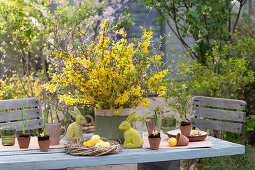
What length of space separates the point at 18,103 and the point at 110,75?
1.10 m

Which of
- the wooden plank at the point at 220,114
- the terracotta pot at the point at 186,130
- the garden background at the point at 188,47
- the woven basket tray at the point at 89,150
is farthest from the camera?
the garden background at the point at 188,47

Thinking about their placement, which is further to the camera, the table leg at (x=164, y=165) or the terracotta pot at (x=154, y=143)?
the table leg at (x=164, y=165)

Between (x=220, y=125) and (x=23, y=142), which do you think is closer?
(x=23, y=142)

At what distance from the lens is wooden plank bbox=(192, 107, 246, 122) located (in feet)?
9.11

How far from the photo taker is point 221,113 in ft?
9.56

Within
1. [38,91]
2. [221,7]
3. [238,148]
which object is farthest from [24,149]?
[221,7]

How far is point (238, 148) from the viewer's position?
2.07m

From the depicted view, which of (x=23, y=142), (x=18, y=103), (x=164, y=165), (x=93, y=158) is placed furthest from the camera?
(x=18, y=103)

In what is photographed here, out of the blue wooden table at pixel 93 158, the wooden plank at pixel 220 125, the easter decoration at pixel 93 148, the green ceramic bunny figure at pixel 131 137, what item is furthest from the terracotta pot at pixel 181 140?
the wooden plank at pixel 220 125

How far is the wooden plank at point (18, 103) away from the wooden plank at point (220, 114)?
1254 mm

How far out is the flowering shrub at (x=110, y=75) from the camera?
205cm

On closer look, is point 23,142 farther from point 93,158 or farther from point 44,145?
point 93,158

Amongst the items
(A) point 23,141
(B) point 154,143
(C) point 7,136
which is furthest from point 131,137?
(C) point 7,136

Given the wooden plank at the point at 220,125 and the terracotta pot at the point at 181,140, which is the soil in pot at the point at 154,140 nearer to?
the terracotta pot at the point at 181,140
